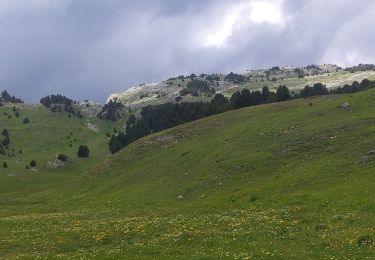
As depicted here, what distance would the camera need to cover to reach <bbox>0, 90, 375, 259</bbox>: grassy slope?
29891 mm

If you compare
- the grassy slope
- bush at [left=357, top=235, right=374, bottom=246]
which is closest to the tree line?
the grassy slope

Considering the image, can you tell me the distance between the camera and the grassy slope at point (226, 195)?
29.9 meters

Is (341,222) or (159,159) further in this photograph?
(159,159)

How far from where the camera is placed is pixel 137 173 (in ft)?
261

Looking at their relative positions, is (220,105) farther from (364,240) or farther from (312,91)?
(364,240)

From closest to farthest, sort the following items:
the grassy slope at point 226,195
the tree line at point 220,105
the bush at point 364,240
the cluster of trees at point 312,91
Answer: the bush at point 364,240 < the grassy slope at point 226,195 < the tree line at point 220,105 < the cluster of trees at point 312,91

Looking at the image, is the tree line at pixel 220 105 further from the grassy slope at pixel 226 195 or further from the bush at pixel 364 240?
the bush at pixel 364 240

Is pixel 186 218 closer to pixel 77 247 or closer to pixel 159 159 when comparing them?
pixel 77 247

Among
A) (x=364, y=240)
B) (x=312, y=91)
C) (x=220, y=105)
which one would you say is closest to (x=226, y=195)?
(x=364, y=240)

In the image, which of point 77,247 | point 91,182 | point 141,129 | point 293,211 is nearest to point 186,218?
point 293,211

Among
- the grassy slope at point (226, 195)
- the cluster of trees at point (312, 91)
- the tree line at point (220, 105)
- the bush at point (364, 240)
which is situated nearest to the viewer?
the bush at point (364, 240)

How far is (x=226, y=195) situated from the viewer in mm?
52375

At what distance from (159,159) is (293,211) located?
154 feet

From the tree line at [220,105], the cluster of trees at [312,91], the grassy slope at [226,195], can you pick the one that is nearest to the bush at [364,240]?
the grassy slope at [226,195]
